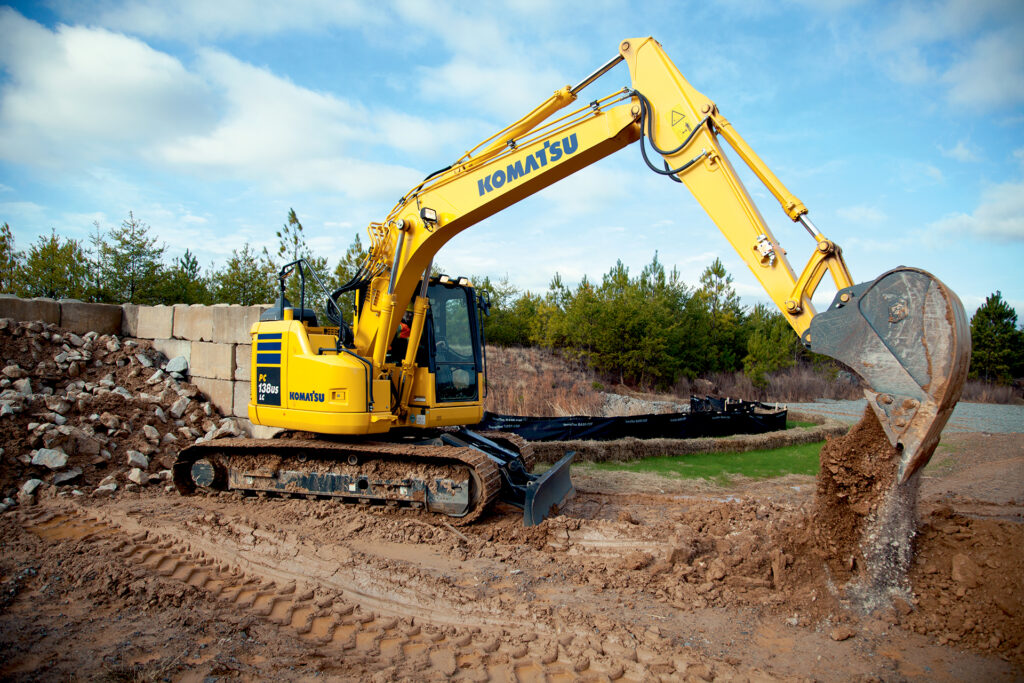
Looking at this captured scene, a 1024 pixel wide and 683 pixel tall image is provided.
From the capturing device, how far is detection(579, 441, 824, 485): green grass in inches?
350

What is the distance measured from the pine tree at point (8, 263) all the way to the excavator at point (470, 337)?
1359 cm

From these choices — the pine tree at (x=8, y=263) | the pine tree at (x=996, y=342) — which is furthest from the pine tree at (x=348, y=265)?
the pine tree at (x=996, y=342)

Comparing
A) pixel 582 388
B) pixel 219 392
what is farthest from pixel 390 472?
pixel 582 388

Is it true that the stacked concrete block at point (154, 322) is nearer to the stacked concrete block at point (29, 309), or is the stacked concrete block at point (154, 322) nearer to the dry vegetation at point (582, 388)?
the stacked concrete block at point (29, 309)

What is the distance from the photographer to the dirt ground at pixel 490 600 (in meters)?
3.32

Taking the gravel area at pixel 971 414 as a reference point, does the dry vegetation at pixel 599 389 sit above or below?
above

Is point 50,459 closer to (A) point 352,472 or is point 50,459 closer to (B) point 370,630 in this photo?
(A) point 352,472

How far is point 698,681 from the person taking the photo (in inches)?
124

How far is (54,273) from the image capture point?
51.4 feet

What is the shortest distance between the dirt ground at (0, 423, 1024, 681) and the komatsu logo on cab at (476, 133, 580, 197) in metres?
3.31

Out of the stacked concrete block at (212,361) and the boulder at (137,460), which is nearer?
the boulder at (137,460)

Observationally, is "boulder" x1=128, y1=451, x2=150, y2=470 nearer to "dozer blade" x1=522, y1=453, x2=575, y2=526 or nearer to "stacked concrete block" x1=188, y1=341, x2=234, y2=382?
"stacked concrete block" x1=188, y1=341, x2=234, y2=382

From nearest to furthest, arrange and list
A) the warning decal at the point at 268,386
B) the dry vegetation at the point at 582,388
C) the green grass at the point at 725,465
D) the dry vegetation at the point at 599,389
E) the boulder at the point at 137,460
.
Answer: the warning decal at the point at 268,386 < the boulder at the point at 137,460 < the green grass at the point at 725,465 < the dry vegetation at the point at 582,388 < the dry vegetation at the point at 599,389

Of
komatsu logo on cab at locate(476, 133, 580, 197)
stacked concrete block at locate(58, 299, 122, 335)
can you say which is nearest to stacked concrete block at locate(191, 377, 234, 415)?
stacked concrete block at locate(58, 299, 122, 335)
